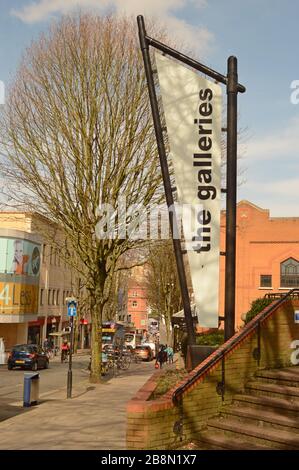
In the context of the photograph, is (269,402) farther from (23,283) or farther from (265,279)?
(23,283)

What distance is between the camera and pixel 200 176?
9883 millimetres

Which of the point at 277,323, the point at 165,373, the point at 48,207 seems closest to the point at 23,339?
the point at 48,207

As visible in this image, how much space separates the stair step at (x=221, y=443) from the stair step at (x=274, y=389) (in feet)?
3.79

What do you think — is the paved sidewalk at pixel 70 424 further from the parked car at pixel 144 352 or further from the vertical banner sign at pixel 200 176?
the parked car at pixel 144 352

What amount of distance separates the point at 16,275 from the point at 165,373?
93.9ft

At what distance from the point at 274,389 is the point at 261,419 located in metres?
0.75

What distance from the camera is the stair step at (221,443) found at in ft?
25.4

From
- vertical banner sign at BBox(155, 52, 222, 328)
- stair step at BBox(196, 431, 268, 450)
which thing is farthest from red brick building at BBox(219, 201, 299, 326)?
stair step at BBox(196, 431, 268, 450)

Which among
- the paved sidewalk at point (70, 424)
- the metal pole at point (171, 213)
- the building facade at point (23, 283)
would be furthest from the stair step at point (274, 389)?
the building facade at point (23, 283)

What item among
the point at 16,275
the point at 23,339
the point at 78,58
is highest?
the point at 78,58

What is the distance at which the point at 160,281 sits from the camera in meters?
49.1

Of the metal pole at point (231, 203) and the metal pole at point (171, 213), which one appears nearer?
the metal pole at point (231, 203)

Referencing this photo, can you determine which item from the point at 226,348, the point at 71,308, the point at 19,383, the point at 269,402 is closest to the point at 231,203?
the point at 226,348
